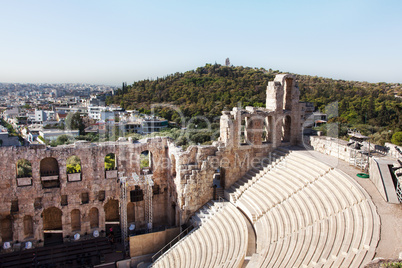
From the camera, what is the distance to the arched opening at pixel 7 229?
58.7 ft

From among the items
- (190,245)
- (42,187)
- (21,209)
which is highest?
(42,187)

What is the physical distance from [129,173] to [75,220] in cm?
445

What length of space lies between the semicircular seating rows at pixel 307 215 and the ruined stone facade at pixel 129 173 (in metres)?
1.87

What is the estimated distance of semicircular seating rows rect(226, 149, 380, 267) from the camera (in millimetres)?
9406

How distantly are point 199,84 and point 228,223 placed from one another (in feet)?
184

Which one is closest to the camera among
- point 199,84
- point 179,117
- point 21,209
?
point 21,209

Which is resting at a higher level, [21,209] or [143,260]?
[21,209]

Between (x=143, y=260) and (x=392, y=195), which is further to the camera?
(x=143, y=260)

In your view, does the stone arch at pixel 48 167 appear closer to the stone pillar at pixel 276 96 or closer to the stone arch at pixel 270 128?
the stone arch at pixel 270 128

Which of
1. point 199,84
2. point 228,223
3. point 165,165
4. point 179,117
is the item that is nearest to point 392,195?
point 228,223

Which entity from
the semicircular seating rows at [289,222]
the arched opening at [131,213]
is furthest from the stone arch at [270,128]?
the arched opening at [131,213]

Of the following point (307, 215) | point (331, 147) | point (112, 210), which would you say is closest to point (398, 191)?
point (307, 215)

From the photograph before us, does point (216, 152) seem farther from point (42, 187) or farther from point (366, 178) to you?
point (42, 187)

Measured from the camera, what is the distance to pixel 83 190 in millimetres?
18766
